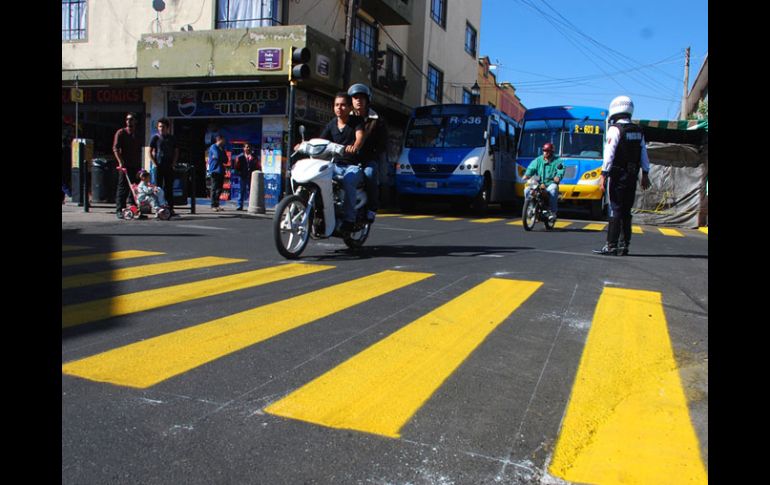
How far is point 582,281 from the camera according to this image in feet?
18.8

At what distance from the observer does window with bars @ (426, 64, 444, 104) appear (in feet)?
93.4

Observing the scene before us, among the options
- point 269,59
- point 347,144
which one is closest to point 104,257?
point 347,144

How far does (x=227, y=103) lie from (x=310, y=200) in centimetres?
1298

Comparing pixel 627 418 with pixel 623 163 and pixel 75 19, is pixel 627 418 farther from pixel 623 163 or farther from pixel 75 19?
pixel 75 19

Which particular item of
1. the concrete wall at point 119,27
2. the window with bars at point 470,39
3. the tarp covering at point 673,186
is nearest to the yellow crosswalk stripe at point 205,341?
the tarp covering at point 673,186

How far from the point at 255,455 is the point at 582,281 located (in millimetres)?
4368

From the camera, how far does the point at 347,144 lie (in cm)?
674

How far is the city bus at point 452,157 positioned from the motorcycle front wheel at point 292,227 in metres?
9.51

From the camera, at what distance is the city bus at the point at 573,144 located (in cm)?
1600

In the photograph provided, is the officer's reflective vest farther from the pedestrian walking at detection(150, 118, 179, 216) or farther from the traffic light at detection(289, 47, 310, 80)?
the pedestrian walking at detection(150, 118, 179, 216)

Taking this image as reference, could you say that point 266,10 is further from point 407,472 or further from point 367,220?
point 407,472

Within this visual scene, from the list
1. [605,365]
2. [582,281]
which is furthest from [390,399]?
[582,281]

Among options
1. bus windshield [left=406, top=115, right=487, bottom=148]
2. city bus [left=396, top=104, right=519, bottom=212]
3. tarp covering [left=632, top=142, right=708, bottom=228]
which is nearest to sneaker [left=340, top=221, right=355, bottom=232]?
city bus [left=396, top=104, right=519, bottom=212]

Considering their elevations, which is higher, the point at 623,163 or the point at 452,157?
the point at 452,157
